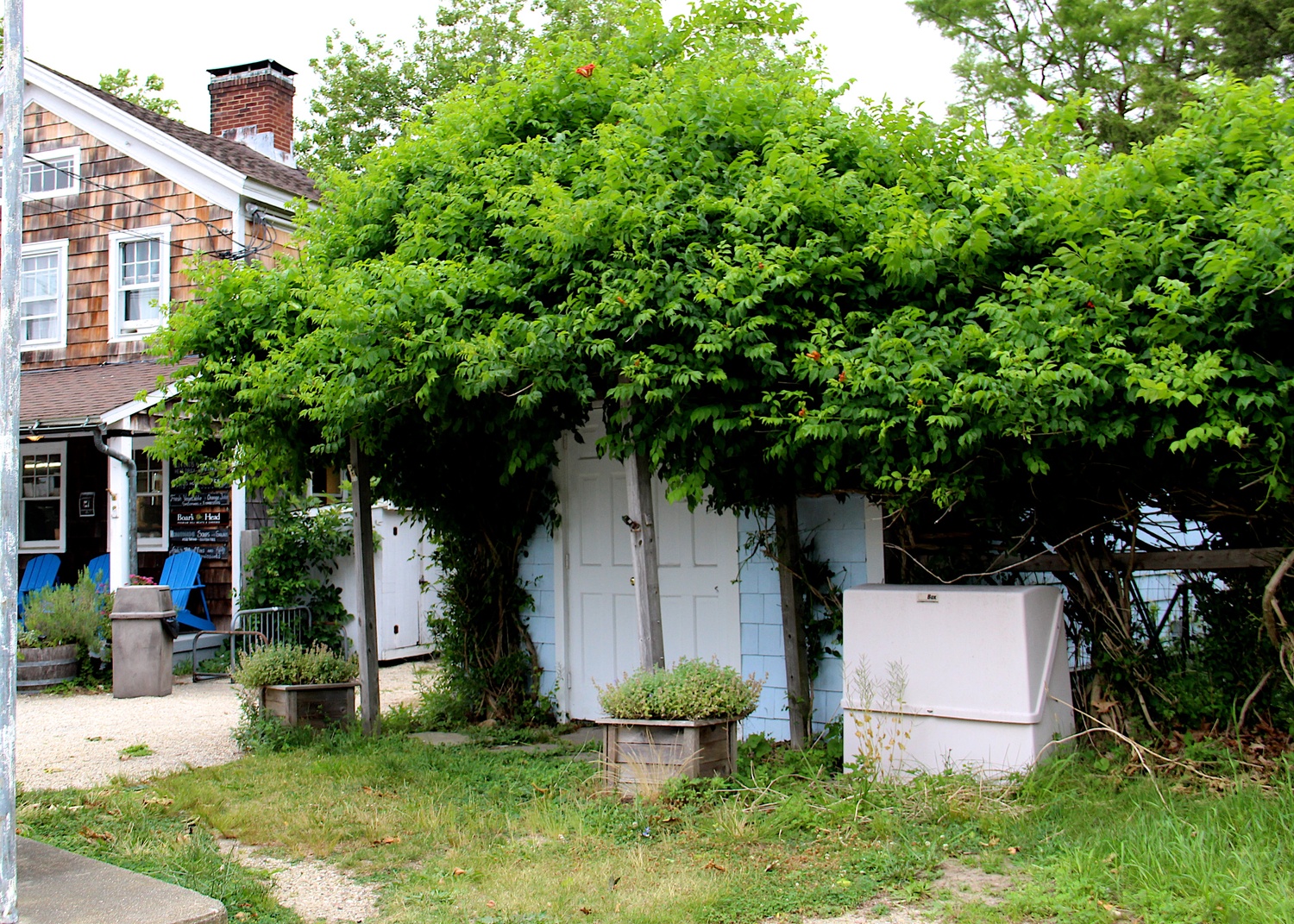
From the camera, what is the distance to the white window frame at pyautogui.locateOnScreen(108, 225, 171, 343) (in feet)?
45.7

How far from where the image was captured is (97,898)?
11.8 ft

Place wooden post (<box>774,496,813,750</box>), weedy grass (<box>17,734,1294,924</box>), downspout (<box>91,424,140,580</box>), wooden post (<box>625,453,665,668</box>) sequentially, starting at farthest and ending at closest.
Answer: downspout (<box>91,424,140,580</box>), wooden post (<box>774,496,813,750</box>), wooden post (<box>625,453,665,668</box>), weedy grass (<box>17,734,1294,924</box>)

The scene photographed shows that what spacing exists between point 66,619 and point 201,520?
2.32m

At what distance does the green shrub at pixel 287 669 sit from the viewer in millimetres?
7648

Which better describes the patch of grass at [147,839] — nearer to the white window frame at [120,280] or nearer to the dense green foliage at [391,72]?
the white window frame at [120,280]

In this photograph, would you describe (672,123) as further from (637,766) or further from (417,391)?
(637,766)

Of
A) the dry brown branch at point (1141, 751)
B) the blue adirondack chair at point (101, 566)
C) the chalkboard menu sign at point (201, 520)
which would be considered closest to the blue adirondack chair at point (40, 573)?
the blue adirondack chair at point (101, 566)

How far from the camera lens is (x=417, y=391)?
6133 mm

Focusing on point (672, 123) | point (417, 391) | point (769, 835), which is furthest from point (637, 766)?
point (672, 123)

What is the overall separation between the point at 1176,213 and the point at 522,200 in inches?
131

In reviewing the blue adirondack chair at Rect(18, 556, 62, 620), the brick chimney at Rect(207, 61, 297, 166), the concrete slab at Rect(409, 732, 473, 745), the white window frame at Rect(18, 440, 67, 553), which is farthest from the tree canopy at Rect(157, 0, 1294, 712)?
the brick chimney at Rect(207, 61, 297, 166)

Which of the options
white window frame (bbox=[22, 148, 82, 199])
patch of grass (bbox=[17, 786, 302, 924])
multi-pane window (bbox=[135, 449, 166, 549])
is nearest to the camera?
patch of grass (bbox=[17, 786, 302, 924])

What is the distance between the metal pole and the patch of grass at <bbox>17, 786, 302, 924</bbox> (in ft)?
3.85

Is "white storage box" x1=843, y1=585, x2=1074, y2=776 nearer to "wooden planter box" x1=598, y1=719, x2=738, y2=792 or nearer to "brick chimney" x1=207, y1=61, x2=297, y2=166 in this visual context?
"wooden planter box" x1=598, y1=719, x2=738, y2=792
